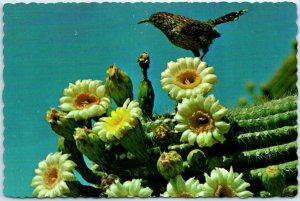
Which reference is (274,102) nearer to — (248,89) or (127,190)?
(248,89)

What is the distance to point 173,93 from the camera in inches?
111

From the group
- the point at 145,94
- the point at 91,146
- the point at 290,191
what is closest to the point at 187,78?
the point at 145,94

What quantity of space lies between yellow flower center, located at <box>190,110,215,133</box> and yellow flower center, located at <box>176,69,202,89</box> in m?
0.12

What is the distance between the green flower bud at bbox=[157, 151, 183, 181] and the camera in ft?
8.80

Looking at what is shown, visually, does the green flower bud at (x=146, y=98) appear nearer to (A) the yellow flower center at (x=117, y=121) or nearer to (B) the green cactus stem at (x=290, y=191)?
(A) the yellow flower center at (x=117, y=121)

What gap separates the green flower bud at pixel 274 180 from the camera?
8.64ft

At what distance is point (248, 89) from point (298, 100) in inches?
7.3

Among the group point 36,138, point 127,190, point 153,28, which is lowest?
point 127,190

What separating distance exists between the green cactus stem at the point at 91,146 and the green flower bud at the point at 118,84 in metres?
0.17

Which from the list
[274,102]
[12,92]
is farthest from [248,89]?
[12,92]

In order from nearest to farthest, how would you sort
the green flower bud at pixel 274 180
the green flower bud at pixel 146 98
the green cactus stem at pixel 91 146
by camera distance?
1. the green flower bud at pixel 274 180
2. the green cactus stem at pixel 91 146
3. the green flower bud at pixel 146 98

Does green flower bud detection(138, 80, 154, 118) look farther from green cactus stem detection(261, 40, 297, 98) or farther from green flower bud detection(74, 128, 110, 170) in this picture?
green cactus stem detection(261, 40, 297, 98)

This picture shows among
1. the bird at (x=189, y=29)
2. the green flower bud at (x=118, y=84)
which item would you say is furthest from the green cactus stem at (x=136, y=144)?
the bird at (x=189, y=29)

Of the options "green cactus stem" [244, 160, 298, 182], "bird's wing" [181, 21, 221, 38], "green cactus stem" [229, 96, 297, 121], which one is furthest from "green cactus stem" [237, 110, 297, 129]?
"bird's wing" [181, 21, 221, 38]
